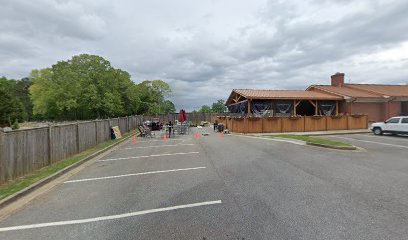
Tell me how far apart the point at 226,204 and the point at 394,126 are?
1888 centimetres

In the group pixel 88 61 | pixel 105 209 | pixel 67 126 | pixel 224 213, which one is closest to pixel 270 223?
pixel 224 213

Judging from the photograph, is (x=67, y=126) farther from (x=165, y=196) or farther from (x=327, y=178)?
(x=327, y=178)

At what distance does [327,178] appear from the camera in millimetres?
6762

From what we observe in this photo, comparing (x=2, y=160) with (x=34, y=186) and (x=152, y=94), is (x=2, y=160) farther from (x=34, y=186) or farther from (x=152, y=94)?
(x=152, y=94)

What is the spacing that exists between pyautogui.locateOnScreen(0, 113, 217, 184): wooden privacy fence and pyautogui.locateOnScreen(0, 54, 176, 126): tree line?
3842cm

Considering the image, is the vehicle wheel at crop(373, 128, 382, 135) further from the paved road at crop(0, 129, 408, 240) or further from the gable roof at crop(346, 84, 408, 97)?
the paved road at crop(0, 129, 408, 240)

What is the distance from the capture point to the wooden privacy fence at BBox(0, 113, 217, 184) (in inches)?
277

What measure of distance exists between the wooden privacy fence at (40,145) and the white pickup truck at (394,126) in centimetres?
2058

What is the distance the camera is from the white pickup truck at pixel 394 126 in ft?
57.6

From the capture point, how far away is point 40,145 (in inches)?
349

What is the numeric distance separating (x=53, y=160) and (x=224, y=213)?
8.22m

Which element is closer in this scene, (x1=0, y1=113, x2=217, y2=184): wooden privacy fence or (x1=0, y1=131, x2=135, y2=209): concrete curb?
(x1=0, y1=131, x2=135, y2=209): concrete curb

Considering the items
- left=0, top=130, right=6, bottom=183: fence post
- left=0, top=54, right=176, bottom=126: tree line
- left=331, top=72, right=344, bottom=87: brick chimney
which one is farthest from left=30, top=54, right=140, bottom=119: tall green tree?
left=0, top=130, right=6, bottom=183: fence post

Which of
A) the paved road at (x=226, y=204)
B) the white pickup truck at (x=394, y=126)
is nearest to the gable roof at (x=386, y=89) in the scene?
the white pickup truck at (x=394, y=126)
